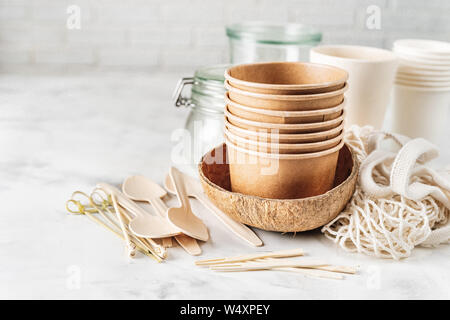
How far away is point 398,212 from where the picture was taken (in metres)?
0.85

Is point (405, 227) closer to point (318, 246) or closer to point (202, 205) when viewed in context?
point (318, 246)

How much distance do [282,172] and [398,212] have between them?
19cm

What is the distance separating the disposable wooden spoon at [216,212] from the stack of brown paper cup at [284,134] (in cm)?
6

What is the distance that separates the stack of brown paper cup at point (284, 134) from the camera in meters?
0.79

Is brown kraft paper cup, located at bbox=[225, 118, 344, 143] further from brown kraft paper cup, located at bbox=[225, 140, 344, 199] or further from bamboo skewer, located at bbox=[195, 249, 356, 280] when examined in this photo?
bamboo skewer, located at bbox=[195, 249, 356, 280]

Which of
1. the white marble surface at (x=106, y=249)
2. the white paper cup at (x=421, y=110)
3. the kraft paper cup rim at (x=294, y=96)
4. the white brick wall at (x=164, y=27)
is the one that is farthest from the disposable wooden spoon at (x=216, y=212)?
the white brick wall at (x=164, y=27)

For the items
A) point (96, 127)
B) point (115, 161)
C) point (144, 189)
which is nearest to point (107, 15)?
point (96, 127)

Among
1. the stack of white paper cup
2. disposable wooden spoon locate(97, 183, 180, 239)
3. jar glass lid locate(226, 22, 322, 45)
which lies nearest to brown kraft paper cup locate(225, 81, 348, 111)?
disposable wooden spoon locate(97, 183, 180, 239)

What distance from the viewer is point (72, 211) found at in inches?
36.9

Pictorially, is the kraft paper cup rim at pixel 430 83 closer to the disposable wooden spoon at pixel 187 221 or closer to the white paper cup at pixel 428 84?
the white paper cup at pixel 428 84

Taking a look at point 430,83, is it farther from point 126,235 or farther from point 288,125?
point 126,235

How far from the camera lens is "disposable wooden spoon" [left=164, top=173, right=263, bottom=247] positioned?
859mm

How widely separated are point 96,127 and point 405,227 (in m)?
0.86
